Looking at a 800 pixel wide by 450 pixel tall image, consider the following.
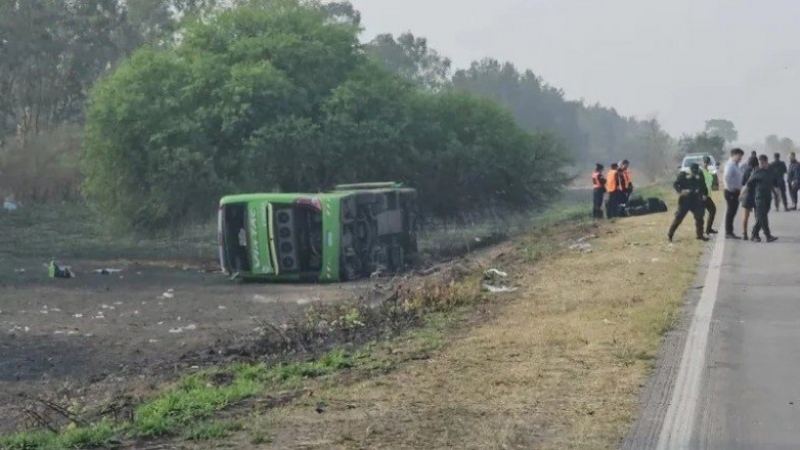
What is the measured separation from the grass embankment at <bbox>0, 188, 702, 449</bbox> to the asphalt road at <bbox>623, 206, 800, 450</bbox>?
10.4 inches

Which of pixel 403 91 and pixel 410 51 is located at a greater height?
pixel 410 51

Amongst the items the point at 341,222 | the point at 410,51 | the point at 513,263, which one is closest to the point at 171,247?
the point at 341,222

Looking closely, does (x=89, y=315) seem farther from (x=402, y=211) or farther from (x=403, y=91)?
(x=403, y=91)

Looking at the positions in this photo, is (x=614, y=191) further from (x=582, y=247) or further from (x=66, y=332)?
(x=66, y=332)

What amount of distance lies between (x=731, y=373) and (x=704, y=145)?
86.8m

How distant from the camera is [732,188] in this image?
27.0 meters

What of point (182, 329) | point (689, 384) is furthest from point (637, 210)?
point (689, 384)

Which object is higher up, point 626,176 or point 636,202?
point 626,176

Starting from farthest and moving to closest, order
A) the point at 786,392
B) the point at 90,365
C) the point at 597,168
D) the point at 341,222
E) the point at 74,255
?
the point at 74,255 → the point at 597,168 → the point at 341,222 → the point at 90,365 → the point at 786,392

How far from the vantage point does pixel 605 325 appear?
48.2 feet

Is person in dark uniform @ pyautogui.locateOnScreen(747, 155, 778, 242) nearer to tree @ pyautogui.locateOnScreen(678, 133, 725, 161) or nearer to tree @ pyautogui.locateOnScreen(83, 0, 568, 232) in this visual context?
tree @ pyautogui.locateOnScreen(83, 0, 568, 232)

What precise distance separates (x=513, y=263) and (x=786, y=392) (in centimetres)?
1576

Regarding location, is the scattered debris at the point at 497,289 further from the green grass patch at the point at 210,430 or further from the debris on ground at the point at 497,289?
the green grass patch at the point at 210,430

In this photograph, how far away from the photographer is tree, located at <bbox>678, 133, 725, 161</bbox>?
311ft
